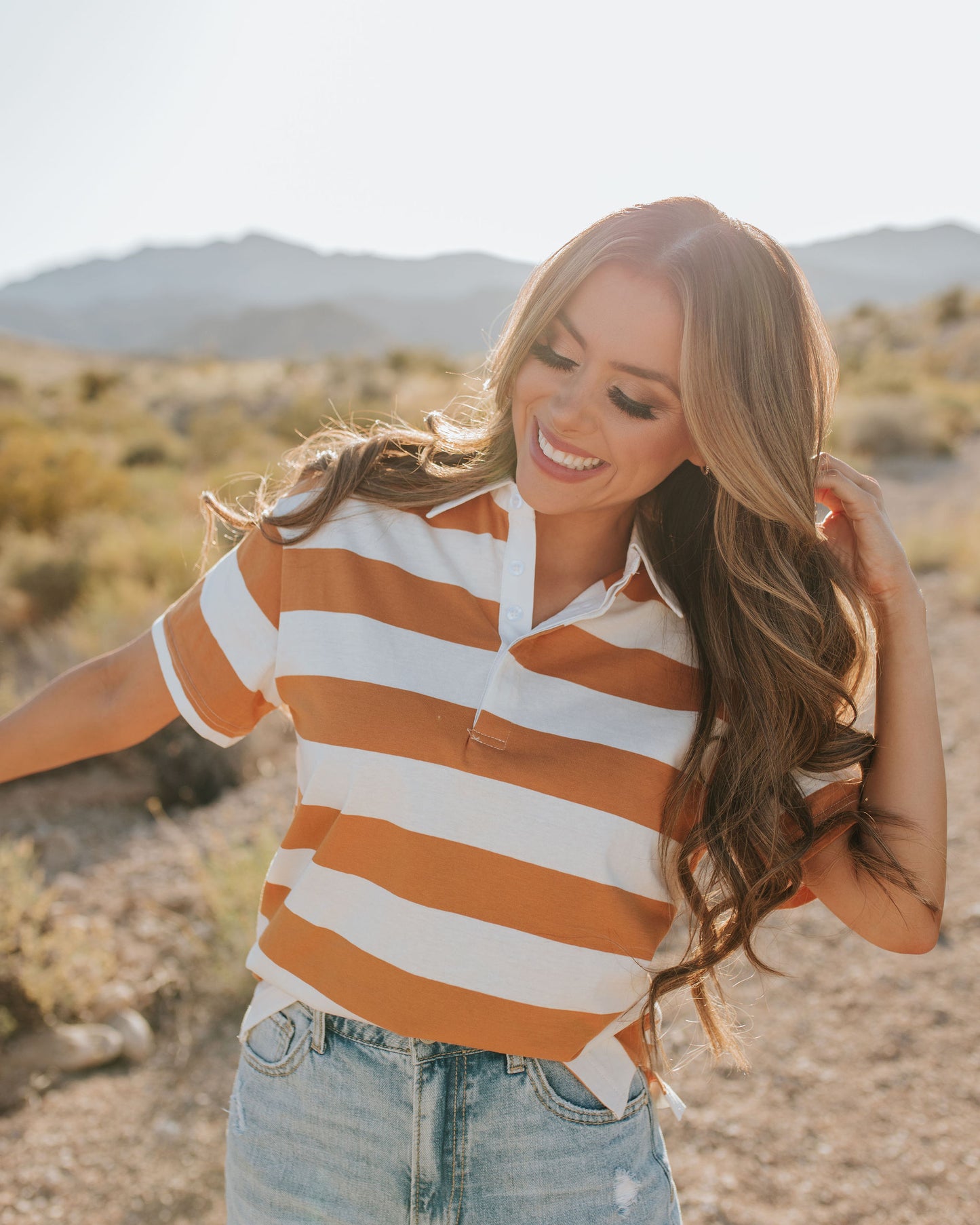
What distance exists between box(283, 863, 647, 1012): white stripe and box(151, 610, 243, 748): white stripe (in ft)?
1.34

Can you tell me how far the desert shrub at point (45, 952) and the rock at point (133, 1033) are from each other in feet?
0.40

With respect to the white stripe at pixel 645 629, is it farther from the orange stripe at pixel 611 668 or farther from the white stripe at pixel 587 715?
the white stripe at pixel 587 715

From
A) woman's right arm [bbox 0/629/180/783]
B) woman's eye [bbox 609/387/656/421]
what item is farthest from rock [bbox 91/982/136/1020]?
woman's eye [bbox 609/387/656/421]

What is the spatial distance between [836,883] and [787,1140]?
6.32 feet

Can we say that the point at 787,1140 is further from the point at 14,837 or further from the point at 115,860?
the point at 14,837

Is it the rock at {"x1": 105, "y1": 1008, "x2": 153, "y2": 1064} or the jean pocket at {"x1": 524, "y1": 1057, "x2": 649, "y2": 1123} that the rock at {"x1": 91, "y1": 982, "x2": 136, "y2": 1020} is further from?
the jean pocket at {"x1": 524, "y1": 1057, "x2": 649, "y2": 1123}

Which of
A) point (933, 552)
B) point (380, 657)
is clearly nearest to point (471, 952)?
point (380, 657)

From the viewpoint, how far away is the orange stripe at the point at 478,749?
1367 mm

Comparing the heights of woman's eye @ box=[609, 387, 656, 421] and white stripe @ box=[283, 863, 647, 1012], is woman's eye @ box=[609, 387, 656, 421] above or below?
above

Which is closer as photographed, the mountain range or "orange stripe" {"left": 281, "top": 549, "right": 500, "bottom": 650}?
"orange stripe" {"left": 281, "top": 549, "right": 500, "bottom": 650}

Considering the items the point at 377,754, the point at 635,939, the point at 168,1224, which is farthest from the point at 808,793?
the point at 168,1224

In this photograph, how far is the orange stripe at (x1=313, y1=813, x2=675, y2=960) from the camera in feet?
4.41

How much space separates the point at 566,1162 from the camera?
1.36 meters

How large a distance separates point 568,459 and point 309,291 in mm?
131946
